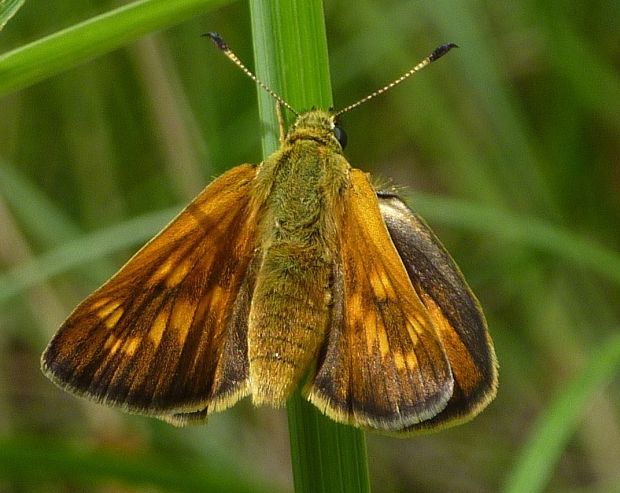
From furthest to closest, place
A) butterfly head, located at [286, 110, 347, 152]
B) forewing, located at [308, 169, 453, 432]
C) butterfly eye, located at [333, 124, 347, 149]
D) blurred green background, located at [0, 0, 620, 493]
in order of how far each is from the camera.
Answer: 1. blurred green background, located at [0, 0, 620, 493]
2. butterfly eye, located at [333, 124, 347, 149]
3. butterfly head, located at [286, 110, 347, 152]
4. forewing, located at [308, 169, 453, 432]

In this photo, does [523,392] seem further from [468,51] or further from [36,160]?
[36,160]

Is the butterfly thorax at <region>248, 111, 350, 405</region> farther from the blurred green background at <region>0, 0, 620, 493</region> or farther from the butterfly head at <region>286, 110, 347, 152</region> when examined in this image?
the blurred green background at <region>0, 0, 620, 493</region>

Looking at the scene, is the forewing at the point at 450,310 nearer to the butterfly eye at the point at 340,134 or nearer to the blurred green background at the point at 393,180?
the butterfly eye at the point at 340,134

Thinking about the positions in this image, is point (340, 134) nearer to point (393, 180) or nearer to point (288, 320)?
point (288, 320)

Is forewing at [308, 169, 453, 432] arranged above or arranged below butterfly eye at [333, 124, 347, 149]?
below

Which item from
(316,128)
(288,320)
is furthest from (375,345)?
(316,128)

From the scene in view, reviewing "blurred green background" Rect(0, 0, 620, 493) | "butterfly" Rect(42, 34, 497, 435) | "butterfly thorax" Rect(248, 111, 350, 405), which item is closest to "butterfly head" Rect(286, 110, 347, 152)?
"butterfly thorax" Rect(248, 111, 350, 405)
